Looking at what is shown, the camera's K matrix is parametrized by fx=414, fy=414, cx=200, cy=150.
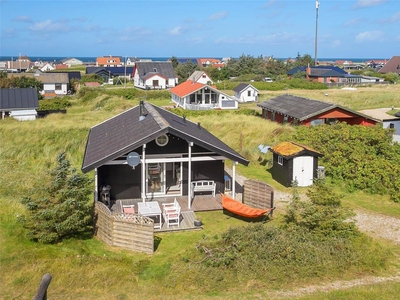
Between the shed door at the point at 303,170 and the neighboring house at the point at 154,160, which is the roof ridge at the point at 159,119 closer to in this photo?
the neighboring house at the point at 154,160

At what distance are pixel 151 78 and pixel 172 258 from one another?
189ft

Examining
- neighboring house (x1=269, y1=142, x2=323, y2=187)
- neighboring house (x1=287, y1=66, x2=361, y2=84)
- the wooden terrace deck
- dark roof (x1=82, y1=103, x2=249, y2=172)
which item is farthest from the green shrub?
neighboring house (x1=287, y1=66, x2=361, y2=84)

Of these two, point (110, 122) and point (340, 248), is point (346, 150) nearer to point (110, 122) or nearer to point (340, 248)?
point (340, 248)

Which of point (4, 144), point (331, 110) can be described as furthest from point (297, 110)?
point (4, 144)

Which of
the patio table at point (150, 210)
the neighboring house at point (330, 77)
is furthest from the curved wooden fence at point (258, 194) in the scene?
the neighboring house at point (330, 77)

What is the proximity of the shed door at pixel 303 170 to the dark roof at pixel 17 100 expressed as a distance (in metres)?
25.5

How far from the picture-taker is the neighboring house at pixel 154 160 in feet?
47.5

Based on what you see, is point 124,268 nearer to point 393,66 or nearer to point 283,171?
point 283,171

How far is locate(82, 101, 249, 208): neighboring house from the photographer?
1447 centimetres

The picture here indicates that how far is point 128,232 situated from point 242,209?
421cm

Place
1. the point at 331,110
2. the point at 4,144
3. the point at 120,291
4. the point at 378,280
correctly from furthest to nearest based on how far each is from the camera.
Answer: 1. the point at 331,110
2. the point at 4,144
3. the point at 378,280
4. the point at 120,291

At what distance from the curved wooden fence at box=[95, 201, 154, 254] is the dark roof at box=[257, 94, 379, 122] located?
58.3ft

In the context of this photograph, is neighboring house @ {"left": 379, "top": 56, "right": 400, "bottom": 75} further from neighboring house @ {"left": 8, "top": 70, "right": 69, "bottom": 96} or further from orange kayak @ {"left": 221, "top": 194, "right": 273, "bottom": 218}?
orange kayak @ {"left": 221, "top": 194, "right": 273, "bottom": 218}

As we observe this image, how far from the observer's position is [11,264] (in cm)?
1026
